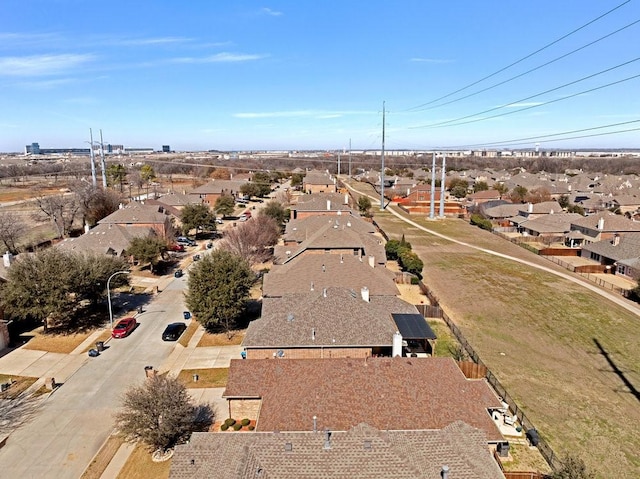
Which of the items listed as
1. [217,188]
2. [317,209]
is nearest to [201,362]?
[317,209]

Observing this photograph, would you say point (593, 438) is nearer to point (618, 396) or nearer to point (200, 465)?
point (618, 396)

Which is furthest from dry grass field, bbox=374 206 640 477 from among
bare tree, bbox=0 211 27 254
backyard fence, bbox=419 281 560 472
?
bare tree, bbox=0 211 27 254

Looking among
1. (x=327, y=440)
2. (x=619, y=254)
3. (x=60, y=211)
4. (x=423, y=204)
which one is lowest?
(x=619, y=254)

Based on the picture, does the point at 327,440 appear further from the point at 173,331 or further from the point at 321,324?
the point at 173,331

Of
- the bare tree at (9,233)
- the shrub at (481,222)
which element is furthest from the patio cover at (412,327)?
the shrub at (481,222)

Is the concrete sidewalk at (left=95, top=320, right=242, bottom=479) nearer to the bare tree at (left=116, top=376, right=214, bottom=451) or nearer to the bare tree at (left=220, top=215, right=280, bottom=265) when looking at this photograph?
the bare tree at (left=116, top=376, right=214, bottom=451)

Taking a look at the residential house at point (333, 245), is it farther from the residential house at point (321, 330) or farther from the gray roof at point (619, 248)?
A: the gray roof at point (619, 248)
